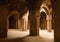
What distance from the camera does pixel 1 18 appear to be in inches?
364

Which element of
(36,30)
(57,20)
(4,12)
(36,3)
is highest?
(36,3)

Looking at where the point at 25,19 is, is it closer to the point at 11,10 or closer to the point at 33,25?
the point at 11,10

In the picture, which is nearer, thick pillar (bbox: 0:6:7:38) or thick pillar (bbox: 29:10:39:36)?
thick pillar (bbox: 0:6:7:38)

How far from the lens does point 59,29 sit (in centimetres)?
557

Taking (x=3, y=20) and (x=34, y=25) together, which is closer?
(x=3, y=20)

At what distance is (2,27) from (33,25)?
2.70 meters

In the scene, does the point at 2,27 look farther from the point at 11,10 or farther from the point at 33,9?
the point at 11,10

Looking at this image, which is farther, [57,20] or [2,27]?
[2,27]

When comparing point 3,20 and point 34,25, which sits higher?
point 3,20

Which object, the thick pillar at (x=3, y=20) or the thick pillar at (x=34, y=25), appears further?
the thick pillar at (x=34, y=25)

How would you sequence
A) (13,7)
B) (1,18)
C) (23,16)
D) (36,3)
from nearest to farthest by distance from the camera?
(1,18) → (36,3) → (23,16) → (13,7)

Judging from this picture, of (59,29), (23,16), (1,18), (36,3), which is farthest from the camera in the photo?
(23,16)

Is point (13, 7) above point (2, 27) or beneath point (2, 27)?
above

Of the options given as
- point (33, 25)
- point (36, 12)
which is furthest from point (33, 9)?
point (33, 25)
